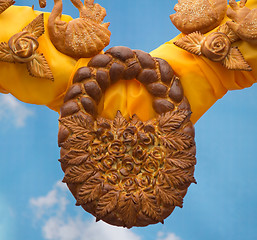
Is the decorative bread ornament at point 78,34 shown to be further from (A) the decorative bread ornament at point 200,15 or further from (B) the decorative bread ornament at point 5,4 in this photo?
(A) the decorative bread ornament at point 200,15

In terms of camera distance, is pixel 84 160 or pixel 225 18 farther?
pixel 225 18

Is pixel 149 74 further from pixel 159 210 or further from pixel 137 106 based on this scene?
pixel 159 210

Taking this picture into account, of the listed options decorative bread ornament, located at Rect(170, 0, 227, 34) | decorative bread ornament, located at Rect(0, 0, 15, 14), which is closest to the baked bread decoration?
decorative bread ornament, located at Rect(170, 0, 227, 34)

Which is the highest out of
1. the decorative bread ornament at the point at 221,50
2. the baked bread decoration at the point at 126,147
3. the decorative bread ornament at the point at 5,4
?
the decorative bread ornament at the point at 221,50

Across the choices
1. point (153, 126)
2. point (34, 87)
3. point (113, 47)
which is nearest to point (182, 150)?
point (153, 126)

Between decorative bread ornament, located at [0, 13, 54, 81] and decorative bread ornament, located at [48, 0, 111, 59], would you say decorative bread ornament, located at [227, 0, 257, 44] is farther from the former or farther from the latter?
decorative bread ornament, located at [0, 13, 54, 81]

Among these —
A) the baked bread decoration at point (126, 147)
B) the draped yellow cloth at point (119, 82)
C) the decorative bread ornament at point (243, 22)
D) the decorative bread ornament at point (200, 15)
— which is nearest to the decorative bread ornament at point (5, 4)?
the draped yellow cloth at point (119, 82)
